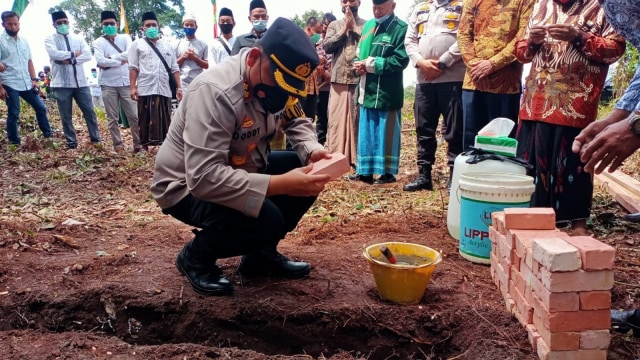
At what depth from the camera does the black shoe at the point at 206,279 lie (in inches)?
98.8

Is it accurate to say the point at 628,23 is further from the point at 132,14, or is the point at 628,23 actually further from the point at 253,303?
the point at 132,14

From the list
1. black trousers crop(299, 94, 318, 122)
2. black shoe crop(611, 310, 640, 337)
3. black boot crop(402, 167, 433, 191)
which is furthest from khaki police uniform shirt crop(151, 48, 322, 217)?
black trousers crop(299, 94, 318, 122)

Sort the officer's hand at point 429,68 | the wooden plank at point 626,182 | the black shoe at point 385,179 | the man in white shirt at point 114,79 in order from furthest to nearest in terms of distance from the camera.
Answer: the man in white shirt at point 114,79, the black shoe at point 385,179, the officer's hand at point 429,68, the wooden plank at point 626,182

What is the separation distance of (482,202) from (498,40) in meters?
1.67

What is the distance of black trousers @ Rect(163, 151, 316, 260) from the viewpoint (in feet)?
7.72

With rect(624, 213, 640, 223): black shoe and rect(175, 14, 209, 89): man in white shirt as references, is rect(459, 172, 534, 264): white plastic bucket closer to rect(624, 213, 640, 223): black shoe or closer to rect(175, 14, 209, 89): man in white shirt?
rect(624, 213, 640, 223): black shoe

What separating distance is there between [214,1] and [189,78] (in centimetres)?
768

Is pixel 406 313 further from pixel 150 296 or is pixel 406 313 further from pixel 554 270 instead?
pixel 150 296

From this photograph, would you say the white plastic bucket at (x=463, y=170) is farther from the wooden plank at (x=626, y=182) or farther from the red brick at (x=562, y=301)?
the wooden plank at (x=626, y=182)

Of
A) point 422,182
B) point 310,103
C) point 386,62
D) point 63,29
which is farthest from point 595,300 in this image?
point 63,29

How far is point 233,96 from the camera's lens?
226 cm

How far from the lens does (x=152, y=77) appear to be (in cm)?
698

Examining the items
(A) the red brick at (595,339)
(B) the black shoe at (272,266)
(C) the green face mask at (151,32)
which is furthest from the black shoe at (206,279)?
(C) the green face mask at (151,32)

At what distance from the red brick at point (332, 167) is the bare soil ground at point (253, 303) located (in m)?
0.63
